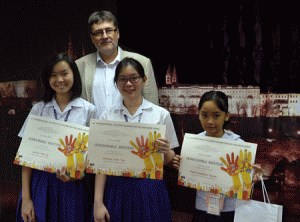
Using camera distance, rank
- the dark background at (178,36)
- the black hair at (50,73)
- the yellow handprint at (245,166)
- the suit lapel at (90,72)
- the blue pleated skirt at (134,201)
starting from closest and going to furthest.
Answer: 1. the yellow handprint at (245,166)
2. the blue pleated skirt at (134,201)
3. the black hair at (50,73)
4. the dark background at (178,36)
5. the suit lapel at (90,72)

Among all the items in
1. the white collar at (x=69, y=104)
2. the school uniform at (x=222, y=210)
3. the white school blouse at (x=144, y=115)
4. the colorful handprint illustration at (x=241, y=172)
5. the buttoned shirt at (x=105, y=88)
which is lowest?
the school uniform at (x=222, y=210)

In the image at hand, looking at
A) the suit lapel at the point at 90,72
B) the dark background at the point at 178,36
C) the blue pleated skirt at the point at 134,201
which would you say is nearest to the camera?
the blue pleated skirt at the point at 134,201

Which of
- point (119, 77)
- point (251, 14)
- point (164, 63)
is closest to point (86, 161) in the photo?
point (119, 77)

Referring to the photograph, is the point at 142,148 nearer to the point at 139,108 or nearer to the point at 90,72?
the point at 139,108

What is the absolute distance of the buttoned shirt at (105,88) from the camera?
7.73ft

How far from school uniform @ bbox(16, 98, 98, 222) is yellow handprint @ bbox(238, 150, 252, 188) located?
115cm

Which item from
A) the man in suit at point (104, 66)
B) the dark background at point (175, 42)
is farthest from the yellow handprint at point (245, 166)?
the man in suit at point (104, 66)

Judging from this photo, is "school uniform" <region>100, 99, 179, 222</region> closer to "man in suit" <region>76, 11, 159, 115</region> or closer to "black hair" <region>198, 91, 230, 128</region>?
"black hair" <region>198, 91, 230, 128</region>

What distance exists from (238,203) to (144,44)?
175 cm

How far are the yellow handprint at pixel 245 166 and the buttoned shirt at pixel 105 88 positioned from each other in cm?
118

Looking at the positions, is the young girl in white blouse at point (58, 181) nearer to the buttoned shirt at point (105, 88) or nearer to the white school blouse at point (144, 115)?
the white school blouse at point (144, 115)

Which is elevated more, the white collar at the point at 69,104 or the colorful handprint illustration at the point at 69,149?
the white collar at the point at 69,104

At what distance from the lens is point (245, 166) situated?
67.0 inches

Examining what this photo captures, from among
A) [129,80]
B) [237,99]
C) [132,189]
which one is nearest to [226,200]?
[132,189]
